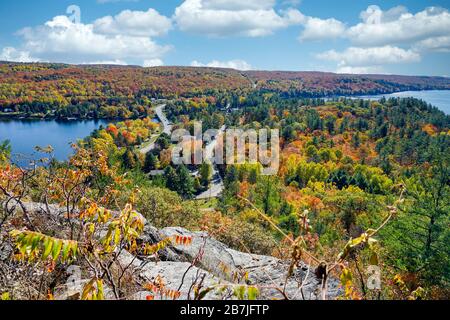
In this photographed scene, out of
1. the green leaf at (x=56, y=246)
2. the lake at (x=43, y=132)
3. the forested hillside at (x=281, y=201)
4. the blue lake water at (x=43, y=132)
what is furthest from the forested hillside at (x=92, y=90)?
the green leaf at (x=56, y=246)

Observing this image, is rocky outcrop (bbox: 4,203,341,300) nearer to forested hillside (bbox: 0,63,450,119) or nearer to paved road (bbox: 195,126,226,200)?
paved road (bbox: 195,126,226,200)

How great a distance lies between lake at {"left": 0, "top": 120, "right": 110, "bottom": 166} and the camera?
68.6 metres

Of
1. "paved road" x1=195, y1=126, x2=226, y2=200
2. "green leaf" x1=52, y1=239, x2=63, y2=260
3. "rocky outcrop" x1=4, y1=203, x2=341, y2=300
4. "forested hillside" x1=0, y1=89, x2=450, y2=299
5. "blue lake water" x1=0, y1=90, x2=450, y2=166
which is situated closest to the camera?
"green leaf" x1=52, y1=239, x2=63, y2=260

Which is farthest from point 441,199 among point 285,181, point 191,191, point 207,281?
point 285,181

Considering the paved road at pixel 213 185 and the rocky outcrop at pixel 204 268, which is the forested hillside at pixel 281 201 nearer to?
the rocky outcrop at pixel 204 268

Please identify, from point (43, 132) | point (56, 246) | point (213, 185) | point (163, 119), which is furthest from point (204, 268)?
point (163, 119)

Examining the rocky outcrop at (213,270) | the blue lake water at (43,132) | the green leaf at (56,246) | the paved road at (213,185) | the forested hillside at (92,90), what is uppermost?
the forested hillside at (92,90)

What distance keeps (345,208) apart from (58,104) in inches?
4177

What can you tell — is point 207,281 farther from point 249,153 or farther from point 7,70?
point 7,70

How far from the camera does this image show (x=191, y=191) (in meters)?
52.1

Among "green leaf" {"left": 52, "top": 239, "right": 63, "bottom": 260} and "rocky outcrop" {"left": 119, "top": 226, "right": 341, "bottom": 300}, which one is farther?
"rocky outcrop" {"left": 119, "top": 226, "right": 341, "bottom": 300}

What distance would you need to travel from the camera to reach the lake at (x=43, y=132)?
A: 68562mm

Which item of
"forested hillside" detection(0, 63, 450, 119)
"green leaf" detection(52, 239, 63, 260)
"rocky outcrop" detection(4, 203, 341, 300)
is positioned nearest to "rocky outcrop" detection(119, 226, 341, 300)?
"rocky outcrop" detection(4, 203, 341, 300)

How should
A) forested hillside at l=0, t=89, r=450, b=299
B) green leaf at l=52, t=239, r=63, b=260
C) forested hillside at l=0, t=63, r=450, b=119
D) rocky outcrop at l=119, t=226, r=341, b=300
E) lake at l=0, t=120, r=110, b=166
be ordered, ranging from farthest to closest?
1. forested hillside at l=0, t=63, r=450, b=119
2. lake at l=0, t=120, r=110, b=166
3. rocky outcrop at l=119, t=226, r=341, b=300
4. forested hillside at l=0, t=89, r=450, b=299
5. green leaf at l=52, t=239, r=63, b=260
